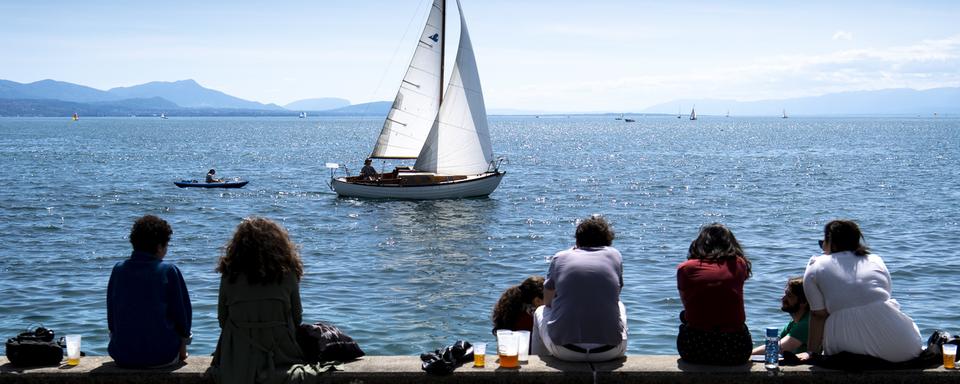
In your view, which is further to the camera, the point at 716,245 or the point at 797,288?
the point at 797,288

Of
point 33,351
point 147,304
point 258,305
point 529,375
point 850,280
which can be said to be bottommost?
point 529,375

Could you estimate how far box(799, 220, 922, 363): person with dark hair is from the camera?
7781 mm

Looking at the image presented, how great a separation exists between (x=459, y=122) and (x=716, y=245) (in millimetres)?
36236

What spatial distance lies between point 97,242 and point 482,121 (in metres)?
18.2

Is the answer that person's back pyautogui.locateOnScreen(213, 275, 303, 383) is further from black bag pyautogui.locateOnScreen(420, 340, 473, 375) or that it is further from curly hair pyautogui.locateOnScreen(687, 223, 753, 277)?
curly hair pyautogui.locateOnScreen(687, 223, 753, 277)

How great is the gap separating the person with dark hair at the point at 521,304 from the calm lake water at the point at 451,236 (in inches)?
277

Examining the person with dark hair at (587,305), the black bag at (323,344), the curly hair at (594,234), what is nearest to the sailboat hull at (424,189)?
the curly hair at (594,234)

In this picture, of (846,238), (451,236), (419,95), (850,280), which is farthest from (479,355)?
(419,95)

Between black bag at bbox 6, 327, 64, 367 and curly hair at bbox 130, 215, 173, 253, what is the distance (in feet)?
3.27

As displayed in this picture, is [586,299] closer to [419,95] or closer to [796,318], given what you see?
[796,318]

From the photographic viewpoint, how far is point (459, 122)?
145 ft

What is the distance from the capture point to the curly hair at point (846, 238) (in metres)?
8.02

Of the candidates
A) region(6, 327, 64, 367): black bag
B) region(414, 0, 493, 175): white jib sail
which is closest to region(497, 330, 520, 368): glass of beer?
region(6, 327, 64, 367): black bag

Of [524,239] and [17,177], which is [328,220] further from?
[17,177]
